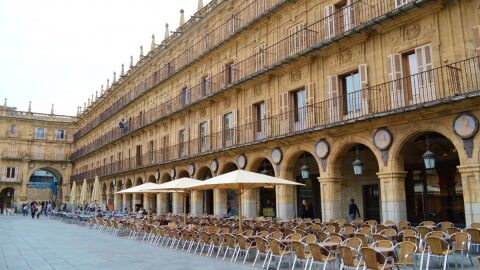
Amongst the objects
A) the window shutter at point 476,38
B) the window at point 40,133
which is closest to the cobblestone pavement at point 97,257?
the window shutter at point 476,38

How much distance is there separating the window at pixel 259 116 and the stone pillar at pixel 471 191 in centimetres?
959

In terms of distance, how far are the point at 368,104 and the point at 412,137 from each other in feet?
6.58

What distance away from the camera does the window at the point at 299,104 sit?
1748cm

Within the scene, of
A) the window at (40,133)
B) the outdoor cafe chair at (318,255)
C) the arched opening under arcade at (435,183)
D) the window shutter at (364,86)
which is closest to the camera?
the outdoor cafe chair at (318,255)

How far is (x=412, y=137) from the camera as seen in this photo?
13164 mm

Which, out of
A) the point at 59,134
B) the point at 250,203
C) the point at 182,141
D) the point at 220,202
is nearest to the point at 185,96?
the point at 182,141

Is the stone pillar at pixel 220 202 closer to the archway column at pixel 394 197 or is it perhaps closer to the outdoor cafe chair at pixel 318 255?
the archway column at pixel 394 197

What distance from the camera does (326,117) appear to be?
16156mm

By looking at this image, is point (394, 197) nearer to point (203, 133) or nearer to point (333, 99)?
point (333, 99)

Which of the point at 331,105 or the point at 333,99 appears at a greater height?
the point at 333,99

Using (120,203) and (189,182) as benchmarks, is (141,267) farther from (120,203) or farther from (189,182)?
(120,203)

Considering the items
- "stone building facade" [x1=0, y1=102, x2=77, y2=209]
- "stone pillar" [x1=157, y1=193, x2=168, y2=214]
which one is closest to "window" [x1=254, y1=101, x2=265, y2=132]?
"stone pillar" [x1=157, y1=193, x2=168, y2=214]

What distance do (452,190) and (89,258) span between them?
1242 centimetres

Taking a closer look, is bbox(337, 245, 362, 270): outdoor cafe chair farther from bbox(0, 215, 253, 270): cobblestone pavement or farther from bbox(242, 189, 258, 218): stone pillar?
bbox(242, 189, 258, 218): stone pillar
